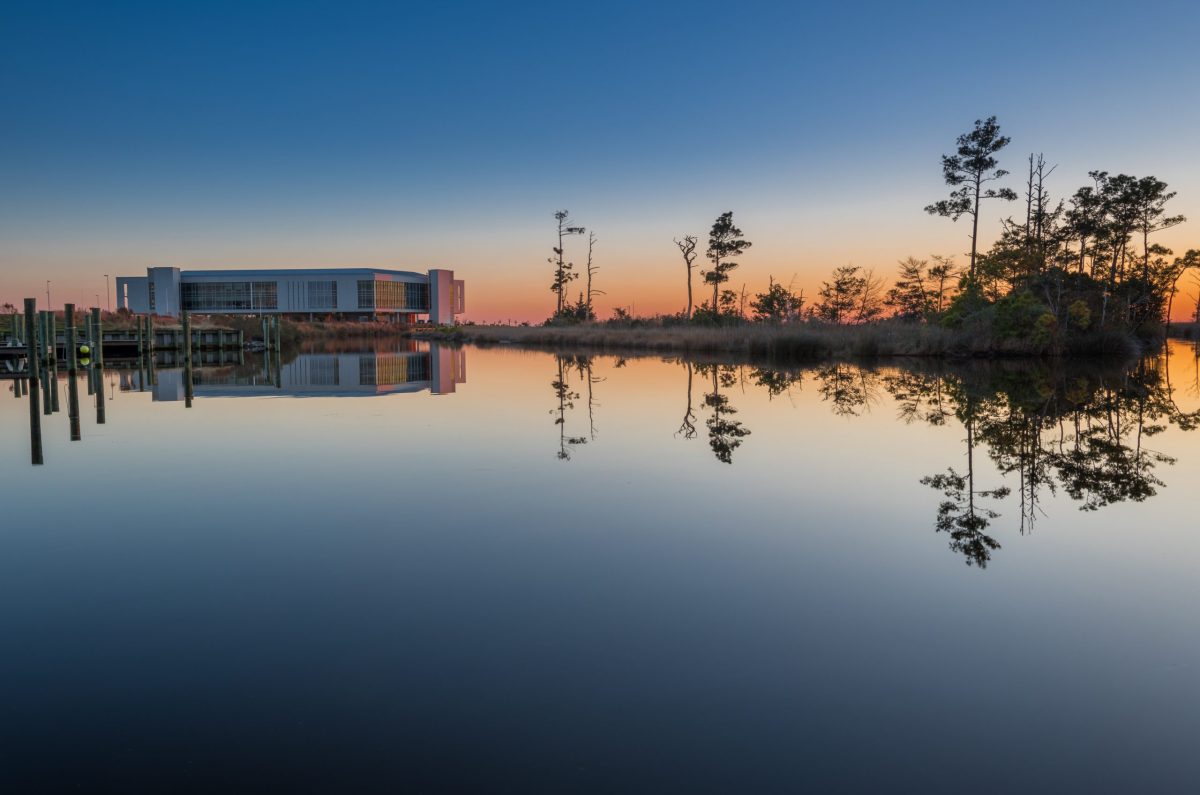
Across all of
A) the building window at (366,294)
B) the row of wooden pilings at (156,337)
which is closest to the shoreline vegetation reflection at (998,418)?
the row of wooden pilings at (156,337)

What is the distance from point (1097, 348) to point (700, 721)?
108ft

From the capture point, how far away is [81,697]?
3.58m

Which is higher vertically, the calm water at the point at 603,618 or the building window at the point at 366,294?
the building window at the point at 366,294

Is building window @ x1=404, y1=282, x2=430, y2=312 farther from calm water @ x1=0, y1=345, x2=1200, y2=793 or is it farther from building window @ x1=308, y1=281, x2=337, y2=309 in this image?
calm water @ x1=0, y1=345, x2=1200, y2=793

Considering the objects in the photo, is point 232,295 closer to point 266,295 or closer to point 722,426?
point 266,295

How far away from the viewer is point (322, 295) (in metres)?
83.4

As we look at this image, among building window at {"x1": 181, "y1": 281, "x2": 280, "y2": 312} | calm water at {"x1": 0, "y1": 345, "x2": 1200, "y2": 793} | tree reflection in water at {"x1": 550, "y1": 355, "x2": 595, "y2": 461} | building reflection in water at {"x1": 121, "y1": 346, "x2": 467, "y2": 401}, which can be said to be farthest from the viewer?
building window at {"x1": 181, "y1": 281, "x2": 280, "y2": 312}

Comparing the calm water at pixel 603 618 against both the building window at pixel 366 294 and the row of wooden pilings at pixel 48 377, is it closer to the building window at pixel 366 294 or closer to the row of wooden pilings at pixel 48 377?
the row of wooden pilings at pixel 48 377

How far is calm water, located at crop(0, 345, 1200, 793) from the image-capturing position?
10.3ft

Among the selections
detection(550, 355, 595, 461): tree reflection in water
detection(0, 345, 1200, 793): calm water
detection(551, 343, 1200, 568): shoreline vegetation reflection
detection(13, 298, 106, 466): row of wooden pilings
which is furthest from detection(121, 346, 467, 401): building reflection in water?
detection(0, 345, 1200, 793): calm water

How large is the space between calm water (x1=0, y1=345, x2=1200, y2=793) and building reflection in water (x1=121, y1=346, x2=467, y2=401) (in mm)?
9357

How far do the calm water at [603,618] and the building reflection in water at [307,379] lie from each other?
936cm

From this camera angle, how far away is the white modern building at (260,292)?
3255 inches

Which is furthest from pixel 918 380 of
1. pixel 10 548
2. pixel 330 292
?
pixel 330 292
